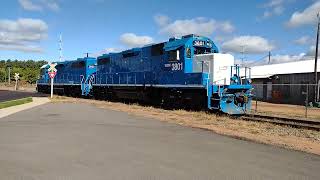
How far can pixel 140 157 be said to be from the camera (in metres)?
8.37

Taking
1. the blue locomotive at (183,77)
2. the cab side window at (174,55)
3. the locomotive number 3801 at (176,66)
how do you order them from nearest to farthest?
the blue locomotive at (183,77) → the locomotive number 3801 at (176,66) → the cab side window at (174,55)

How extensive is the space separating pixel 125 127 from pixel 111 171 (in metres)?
6.76

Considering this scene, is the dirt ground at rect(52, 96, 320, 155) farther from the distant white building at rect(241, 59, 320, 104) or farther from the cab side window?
the distant white building at rect(241, 59, 320, 104)

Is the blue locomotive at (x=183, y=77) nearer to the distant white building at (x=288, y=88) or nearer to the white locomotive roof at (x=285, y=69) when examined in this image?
the distant white building at (x=288, y=88)

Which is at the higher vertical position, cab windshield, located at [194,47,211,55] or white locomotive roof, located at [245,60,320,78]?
white locomotive roof, located at [245,60,320,78]

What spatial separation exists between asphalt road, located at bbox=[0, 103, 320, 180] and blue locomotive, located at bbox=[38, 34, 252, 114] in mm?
7520

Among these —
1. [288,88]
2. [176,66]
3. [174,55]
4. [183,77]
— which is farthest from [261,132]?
[288,88]

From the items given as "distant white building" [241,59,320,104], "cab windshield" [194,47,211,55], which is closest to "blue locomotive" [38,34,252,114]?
"cab windshield" [194,47,211,55]

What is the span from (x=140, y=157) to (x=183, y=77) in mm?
13261

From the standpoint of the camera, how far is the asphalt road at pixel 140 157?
6.95m

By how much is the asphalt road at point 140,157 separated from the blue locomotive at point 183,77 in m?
7.52

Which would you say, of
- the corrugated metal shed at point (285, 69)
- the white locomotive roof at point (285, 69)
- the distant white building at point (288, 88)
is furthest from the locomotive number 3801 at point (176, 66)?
the white locomotive roof at point (285, 69)

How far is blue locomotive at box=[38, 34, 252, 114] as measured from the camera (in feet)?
65.0

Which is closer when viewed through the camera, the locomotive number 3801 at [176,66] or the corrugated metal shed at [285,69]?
the locomotive number 3801 at [176,66]
